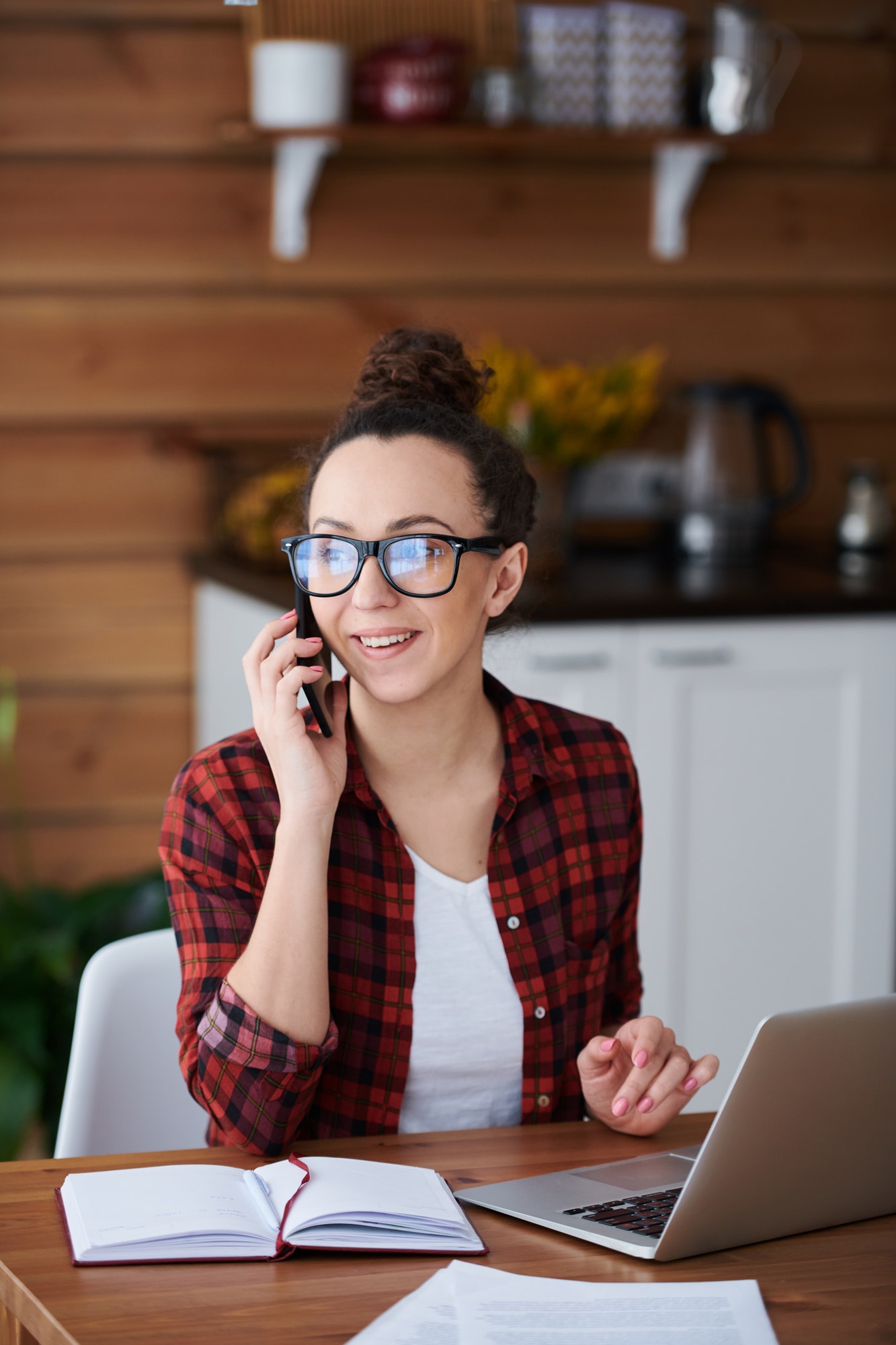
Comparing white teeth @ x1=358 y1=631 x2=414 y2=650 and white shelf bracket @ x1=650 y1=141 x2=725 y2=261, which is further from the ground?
white shelf bracket @ x1=650 y1=141 x2=725 y2=261

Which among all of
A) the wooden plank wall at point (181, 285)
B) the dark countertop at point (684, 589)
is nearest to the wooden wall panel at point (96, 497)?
the wooden plank wall at point (181, 285)

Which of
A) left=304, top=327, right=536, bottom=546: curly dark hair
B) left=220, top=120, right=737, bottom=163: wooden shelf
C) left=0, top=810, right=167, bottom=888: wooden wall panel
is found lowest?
left=0, top=810, right=167, bottom=888: wooden wall panel

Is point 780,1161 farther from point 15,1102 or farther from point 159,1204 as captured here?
point 15,1102

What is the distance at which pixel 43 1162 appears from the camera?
42.4 inches

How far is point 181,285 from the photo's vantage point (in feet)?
8.61

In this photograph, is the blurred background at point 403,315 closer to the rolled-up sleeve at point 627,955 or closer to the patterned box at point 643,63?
the patterned box at point 643,63

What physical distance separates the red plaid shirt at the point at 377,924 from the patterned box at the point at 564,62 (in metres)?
1.55

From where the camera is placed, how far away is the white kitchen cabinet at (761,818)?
2.30 meters

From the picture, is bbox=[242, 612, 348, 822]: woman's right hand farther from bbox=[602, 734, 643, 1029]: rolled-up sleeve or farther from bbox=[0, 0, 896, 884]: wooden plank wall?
bbox=[0, 0, 896, 884]: wooden plank wall

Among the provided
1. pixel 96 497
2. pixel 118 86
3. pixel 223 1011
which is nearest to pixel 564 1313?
pixel 223 1011

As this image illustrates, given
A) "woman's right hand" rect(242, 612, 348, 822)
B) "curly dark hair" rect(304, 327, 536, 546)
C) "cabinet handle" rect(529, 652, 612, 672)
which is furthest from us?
"cabinet handle" rect(529, 652, 612, 672)

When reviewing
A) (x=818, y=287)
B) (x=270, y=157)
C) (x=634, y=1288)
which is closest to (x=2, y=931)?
(x=270, y=157)

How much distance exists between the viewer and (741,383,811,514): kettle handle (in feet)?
8.60

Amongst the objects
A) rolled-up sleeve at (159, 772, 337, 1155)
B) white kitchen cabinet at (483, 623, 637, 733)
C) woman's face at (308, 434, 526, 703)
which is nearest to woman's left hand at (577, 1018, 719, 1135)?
rolled-up sleeve at (159, 772, 337, 1155)
